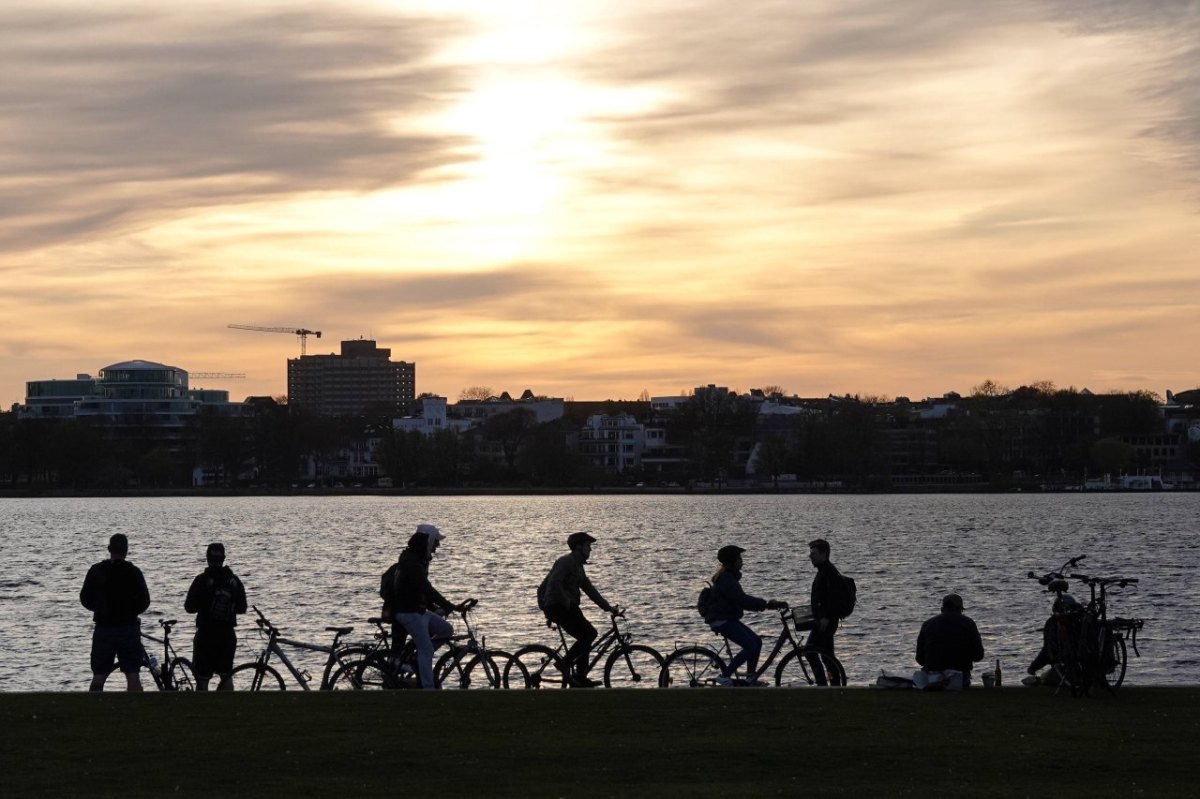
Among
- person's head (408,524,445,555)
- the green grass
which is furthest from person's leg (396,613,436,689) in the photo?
the green grass

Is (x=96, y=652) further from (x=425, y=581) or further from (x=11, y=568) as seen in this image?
(x=11, y=568)

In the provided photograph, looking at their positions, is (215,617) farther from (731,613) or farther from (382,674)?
(731,613)

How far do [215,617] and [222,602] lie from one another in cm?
29

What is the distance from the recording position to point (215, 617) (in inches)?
963

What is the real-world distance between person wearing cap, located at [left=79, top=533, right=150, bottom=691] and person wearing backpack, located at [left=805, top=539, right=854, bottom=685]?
8651mm

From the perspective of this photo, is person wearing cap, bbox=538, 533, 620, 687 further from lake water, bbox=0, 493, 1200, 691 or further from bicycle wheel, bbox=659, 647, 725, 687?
lake water, bbox=0, 493, 1200, 691

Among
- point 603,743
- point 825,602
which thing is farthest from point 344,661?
point 603,743

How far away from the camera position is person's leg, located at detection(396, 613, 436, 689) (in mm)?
24156

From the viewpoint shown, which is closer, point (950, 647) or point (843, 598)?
point (950, 647)

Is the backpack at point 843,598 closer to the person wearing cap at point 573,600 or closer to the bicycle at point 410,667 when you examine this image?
the person wearing cap at point 573,600

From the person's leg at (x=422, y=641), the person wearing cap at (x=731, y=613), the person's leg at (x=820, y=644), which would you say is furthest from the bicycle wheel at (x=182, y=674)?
the person's leg at (x=820, y=644)

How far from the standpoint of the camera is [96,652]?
24.1 meters

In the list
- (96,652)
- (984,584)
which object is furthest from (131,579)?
(984,584)

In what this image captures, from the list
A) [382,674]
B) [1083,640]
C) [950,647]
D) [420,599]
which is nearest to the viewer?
[1083,640]
